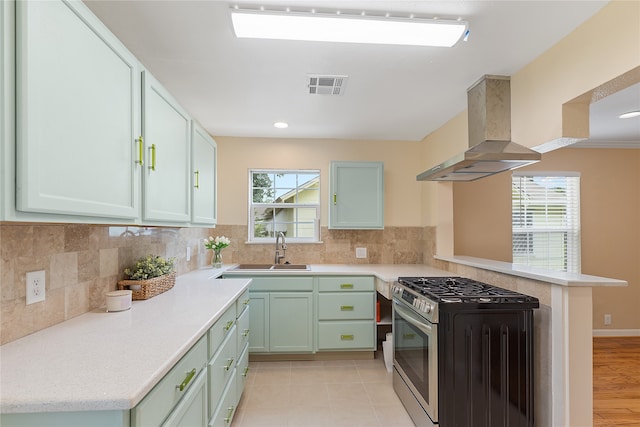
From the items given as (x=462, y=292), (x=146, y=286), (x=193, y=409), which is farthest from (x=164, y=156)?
(x=462, y=292)

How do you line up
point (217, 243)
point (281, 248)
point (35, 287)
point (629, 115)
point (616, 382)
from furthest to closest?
point (281, 248) → point (217, 243) → point (629, 115) → point (616, 382) → point (35, 287)

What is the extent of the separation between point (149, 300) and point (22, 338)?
699 mm

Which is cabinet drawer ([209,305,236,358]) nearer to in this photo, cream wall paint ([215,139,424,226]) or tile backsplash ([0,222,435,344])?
tile backsplash ([0,222,435,344])

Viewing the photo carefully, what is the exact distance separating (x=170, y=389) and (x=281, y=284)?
199 centimetres

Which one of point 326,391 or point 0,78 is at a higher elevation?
point 0,78

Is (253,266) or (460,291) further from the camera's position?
(253,266)

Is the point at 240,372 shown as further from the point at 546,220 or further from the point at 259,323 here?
the point at 546,220

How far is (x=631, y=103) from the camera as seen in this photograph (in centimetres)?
267

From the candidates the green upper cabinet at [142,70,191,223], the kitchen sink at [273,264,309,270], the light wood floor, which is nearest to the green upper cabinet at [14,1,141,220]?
the green upper cabinet at [142,70,191,223]

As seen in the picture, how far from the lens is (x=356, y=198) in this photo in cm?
349

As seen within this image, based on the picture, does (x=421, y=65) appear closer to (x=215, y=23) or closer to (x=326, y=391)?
(x=215, y=23)

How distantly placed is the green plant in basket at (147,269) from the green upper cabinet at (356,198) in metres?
1.83

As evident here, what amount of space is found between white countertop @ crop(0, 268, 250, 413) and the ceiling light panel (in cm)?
150

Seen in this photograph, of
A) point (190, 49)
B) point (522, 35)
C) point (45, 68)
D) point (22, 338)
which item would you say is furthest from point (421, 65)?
point (22, 338)
